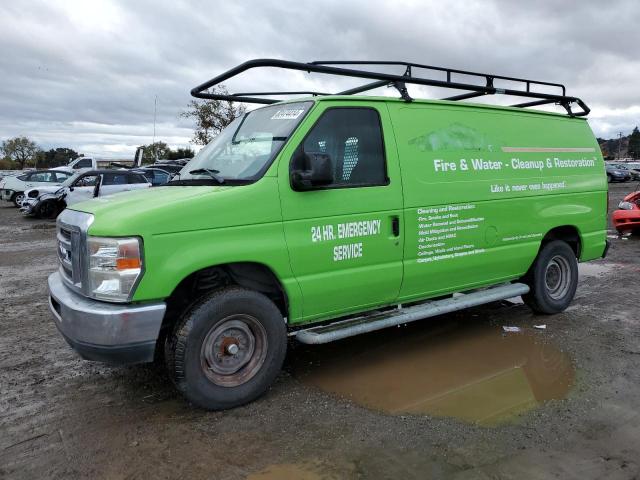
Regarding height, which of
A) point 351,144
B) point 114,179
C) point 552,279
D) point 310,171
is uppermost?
point 114,179

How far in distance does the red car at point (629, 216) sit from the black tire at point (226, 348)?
10.1 meters

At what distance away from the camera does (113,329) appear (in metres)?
3.46

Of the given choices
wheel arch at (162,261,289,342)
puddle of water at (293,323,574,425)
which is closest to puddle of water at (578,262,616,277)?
puddle of water at (293,323,574,425)

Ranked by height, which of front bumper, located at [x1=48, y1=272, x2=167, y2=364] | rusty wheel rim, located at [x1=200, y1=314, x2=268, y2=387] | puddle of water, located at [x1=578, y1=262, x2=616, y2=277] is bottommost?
puddle of water, located at [x1=578, y1=262, x2=616, y2=277]

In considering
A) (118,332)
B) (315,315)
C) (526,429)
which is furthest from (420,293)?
(118,332)

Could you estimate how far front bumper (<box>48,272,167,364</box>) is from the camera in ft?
11.4

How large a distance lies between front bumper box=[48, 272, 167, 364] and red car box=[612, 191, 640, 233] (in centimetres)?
1099

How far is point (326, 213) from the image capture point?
4.15m

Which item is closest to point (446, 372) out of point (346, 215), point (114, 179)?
point (346, 215)

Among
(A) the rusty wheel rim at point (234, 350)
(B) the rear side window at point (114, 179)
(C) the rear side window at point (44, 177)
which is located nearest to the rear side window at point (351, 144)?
(A) the rusty wheel rim at point (234, 350)

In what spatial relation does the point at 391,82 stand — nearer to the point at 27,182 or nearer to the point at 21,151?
the point at 27,182

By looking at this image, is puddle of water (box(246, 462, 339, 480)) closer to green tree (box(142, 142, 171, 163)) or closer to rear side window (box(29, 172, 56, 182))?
rear side window (box(29, 172, 56, 182))

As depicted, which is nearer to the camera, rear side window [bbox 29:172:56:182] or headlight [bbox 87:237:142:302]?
headlight [bbox 87:237:142:302]

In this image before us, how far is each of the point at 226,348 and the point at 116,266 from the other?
0.99 m
